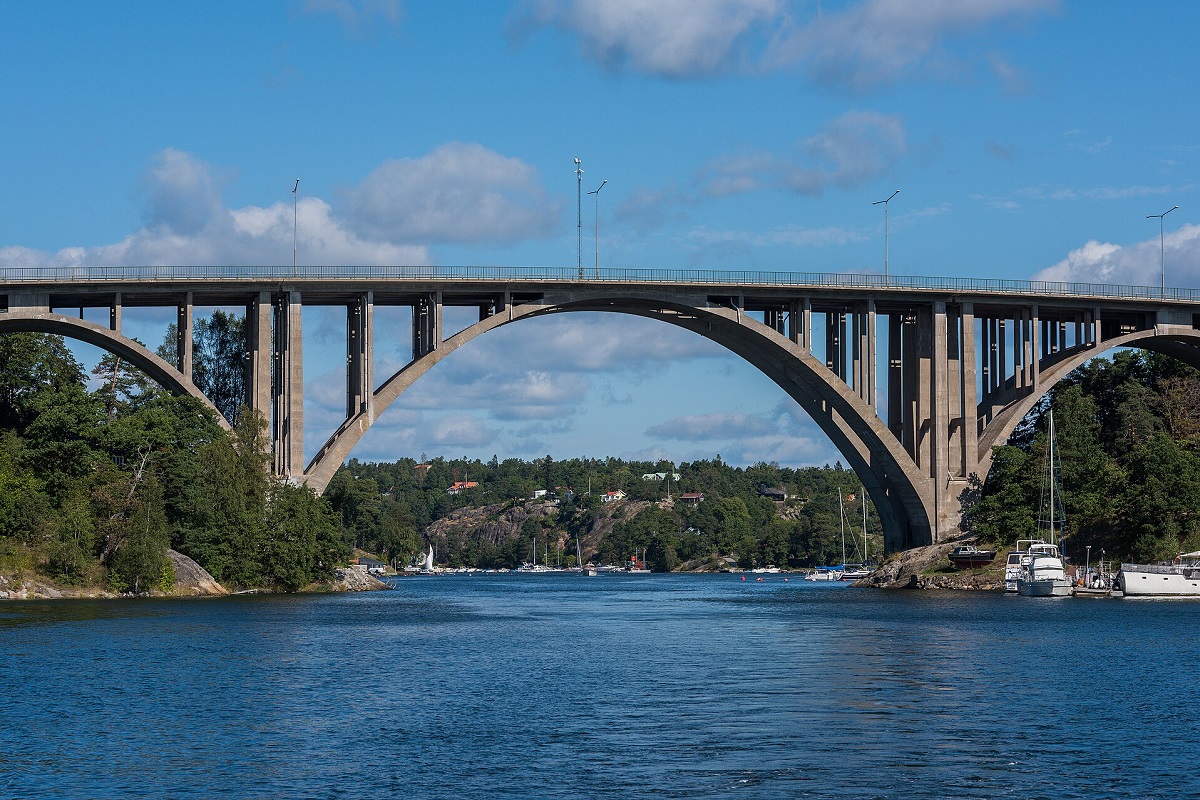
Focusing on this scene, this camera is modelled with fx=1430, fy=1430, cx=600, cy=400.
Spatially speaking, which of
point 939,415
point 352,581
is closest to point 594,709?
point 939,415

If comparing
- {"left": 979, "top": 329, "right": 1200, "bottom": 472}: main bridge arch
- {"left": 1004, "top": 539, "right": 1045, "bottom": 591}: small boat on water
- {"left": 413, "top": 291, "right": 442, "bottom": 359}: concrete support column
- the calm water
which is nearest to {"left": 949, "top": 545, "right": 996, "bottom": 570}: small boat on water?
{"left": 1004, "top": 539, "right": 1045, "bottom": 591}: small boat on water

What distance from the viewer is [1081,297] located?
90.0 metres

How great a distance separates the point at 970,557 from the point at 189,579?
148 ft

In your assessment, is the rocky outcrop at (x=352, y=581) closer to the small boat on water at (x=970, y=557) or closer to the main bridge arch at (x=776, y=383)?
the main bridge arch at (x=776, y=383)

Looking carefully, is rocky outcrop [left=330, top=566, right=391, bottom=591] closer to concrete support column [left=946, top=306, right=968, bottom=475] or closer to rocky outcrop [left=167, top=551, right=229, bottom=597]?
rocky outcrop [left=167, top=551, right=229, bottom=597]

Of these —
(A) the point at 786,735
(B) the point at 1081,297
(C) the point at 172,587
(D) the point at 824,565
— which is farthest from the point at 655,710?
(D) the point at 824,565

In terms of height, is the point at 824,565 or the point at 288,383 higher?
the point at 288,383

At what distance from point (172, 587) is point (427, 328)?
20.1m

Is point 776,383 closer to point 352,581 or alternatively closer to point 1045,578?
point 1045,578

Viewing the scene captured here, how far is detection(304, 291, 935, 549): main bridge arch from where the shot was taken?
81.3m

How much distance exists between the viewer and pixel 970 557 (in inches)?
3381

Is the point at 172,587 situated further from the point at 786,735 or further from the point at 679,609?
the point at 786,735

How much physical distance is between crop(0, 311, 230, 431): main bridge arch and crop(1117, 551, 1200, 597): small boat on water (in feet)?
165

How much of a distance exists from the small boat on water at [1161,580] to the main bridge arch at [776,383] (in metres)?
14.3
